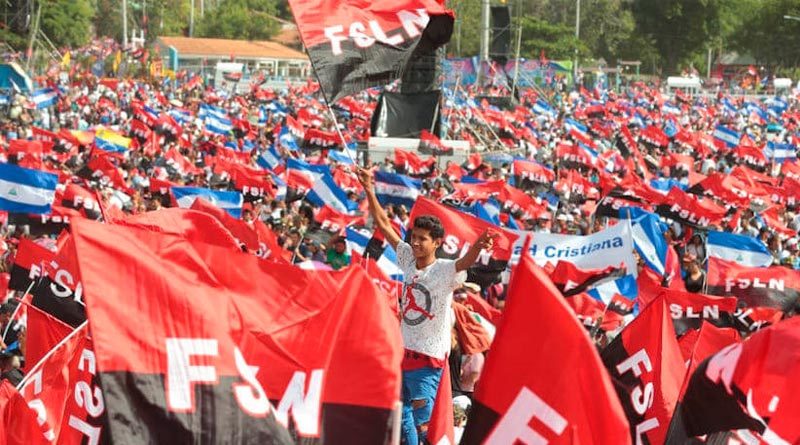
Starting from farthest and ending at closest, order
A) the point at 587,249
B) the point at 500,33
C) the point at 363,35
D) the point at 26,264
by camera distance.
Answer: the point at 500,33 < the point at 587,249 < the point at 26,264 < the point at 363,35

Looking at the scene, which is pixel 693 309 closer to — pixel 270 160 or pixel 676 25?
pixel 270 160

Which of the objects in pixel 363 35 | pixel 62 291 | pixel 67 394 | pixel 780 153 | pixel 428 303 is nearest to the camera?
pixel 67 394

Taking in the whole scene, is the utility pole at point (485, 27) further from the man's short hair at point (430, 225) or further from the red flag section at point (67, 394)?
the red flag section at point (67, 394)

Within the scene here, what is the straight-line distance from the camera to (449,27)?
942 centimetres

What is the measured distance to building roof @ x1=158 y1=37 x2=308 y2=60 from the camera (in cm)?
8231

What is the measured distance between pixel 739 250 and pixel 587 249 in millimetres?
2369

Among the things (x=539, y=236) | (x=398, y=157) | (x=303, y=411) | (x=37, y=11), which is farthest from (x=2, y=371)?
(x=37, y=11)

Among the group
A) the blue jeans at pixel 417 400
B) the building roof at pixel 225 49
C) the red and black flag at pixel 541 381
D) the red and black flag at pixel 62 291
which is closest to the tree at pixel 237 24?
the building roof at pixel 225 49

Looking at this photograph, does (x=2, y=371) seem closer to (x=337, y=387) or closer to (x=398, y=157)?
(x=337, y=387)

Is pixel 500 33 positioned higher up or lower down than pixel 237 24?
higher up

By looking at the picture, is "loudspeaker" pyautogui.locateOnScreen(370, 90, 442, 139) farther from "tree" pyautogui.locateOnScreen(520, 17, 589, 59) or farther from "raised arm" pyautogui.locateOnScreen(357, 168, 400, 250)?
"tree" pyautogui.locateOnScreen(520, 17, 589, 59)

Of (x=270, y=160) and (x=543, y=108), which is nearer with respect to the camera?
(x=270, y=160)

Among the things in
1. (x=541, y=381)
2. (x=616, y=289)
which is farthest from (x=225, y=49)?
(x=541, y=381)

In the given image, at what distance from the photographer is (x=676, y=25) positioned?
277ft
